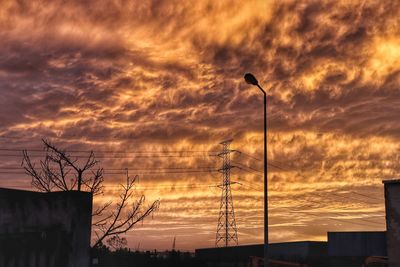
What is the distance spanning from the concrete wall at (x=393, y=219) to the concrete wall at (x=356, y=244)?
69.4 ft

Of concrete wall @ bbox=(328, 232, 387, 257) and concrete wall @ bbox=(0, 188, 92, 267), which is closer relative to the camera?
concrete wall @ bbox=(0, 188, 92, 267)

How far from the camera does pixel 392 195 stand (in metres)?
35.3

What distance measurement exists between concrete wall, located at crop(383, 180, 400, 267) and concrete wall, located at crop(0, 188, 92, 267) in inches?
808

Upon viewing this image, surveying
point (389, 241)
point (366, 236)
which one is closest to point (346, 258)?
point (366, 236)

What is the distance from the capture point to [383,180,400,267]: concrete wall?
34.6m

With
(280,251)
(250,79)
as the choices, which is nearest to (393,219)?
(250,79)

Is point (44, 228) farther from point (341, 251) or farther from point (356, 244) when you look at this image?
point (356, 244)

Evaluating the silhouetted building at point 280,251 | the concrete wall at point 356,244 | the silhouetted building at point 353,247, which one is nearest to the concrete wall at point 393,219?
the silhouetted building at point 353,247

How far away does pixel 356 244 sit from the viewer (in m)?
56.1

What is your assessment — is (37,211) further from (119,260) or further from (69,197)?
(119,260)

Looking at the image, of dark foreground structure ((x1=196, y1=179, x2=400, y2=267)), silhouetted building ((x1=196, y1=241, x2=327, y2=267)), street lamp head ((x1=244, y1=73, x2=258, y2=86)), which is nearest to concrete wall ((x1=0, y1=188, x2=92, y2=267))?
street lamp head ((x1=244, y1=73, x2=258, y2=86))

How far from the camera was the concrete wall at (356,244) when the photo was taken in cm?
5544

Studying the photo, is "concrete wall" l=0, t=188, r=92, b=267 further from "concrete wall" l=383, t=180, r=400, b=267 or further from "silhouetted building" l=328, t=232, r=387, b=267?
"silhouetted building" l=328, t=232, r=387, b=267

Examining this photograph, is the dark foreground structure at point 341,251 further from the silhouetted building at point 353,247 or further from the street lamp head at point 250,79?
the street lamp head at point 250,79
